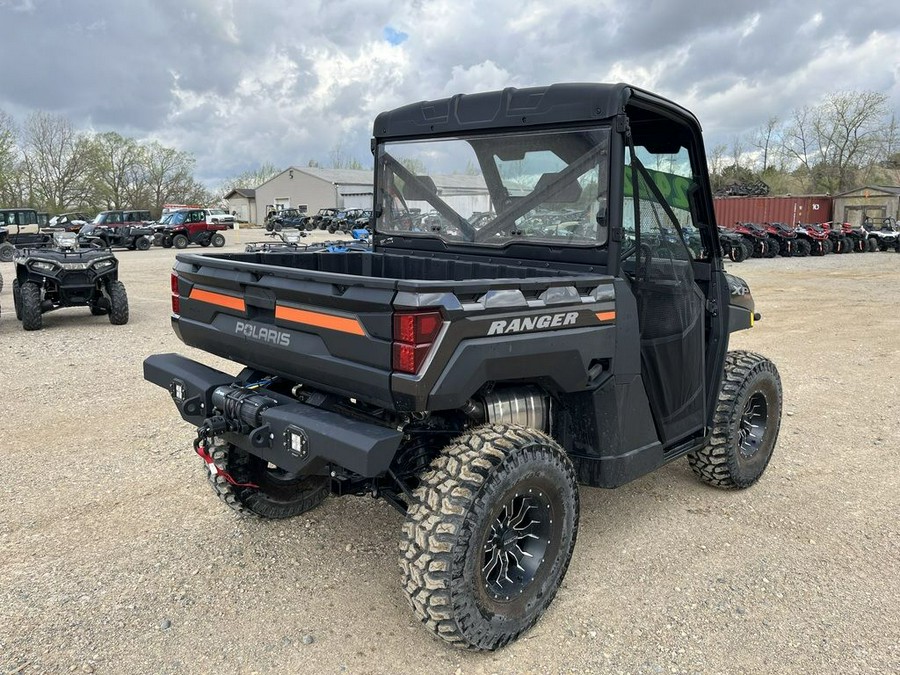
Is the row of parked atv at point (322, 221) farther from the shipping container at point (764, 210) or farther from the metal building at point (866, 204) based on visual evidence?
the metal building at point (866, 204)

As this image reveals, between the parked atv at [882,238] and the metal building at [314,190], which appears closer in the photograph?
the parked atv at [882,238]

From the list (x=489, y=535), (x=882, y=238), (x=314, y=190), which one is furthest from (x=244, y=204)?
(x=489, y=535)

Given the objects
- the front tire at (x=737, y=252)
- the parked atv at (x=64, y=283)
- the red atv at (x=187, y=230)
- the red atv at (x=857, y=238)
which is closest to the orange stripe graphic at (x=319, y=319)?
the parked atv at (x=64, y=283)

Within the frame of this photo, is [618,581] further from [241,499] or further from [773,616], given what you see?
[241,499]

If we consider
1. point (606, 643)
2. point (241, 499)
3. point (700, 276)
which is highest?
point (700, 276)

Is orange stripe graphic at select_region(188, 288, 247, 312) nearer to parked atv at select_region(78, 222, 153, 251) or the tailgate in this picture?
the tailgate

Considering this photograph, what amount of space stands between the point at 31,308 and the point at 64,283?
567 mm

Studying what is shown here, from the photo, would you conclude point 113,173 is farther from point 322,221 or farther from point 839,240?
point 839,240

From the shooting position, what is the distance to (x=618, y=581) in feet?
10.6

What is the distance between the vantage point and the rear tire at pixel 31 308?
30.8ft

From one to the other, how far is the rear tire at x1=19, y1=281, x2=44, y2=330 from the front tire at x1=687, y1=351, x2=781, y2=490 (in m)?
9.00

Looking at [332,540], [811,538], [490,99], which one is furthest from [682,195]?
[332,540]

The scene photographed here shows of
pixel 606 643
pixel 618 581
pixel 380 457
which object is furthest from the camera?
pixel 618 581

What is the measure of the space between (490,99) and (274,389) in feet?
5.97
